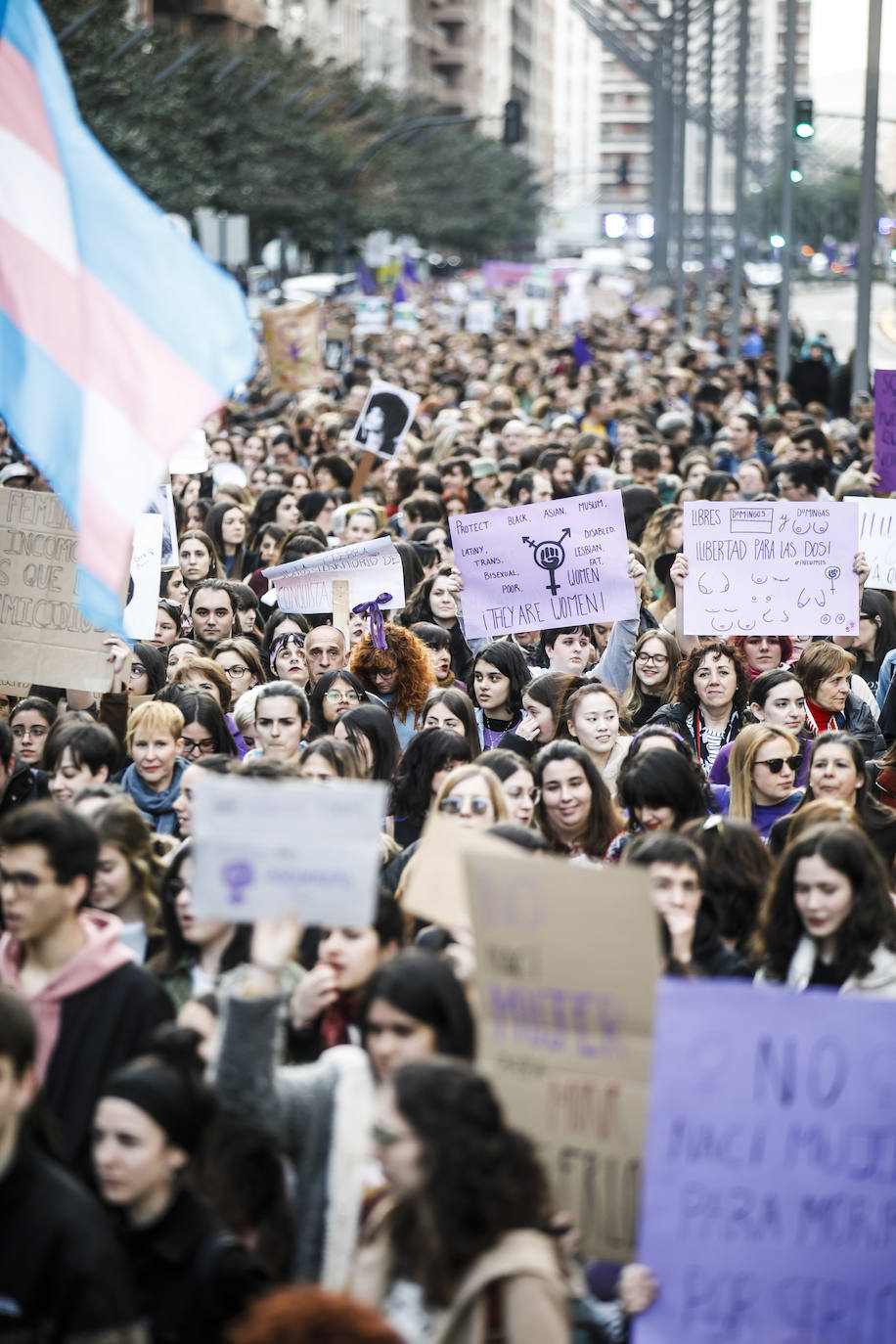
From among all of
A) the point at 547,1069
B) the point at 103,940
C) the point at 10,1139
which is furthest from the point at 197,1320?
the point at 103,940

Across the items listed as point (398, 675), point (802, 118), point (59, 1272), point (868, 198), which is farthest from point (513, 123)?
point (59, 1272)

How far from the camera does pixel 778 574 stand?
963 centimetres

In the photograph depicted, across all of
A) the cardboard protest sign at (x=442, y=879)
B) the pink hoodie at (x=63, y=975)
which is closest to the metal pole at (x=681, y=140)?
the cardboard protest sign at (x=442, y=879)

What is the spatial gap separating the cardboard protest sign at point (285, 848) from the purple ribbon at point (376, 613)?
4662 mm

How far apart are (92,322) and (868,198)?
18912 mm

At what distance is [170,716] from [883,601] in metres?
4.23

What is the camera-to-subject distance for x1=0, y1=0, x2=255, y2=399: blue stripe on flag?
5.45 meters

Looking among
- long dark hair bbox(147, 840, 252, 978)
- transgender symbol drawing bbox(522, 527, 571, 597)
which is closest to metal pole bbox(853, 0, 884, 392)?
transgender symbol drawing bbox(522, 527, 571, 597)

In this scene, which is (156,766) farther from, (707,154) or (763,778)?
(707,154)

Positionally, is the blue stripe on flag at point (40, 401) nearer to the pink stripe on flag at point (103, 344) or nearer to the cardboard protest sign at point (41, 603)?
the pink stripe on flag at point (103, 344)

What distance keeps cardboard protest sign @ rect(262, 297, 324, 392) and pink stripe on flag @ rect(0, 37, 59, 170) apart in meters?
16.3

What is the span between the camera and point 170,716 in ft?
24.2

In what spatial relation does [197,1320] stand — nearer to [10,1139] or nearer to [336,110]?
[10,1139]

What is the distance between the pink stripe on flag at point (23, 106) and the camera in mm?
5906
